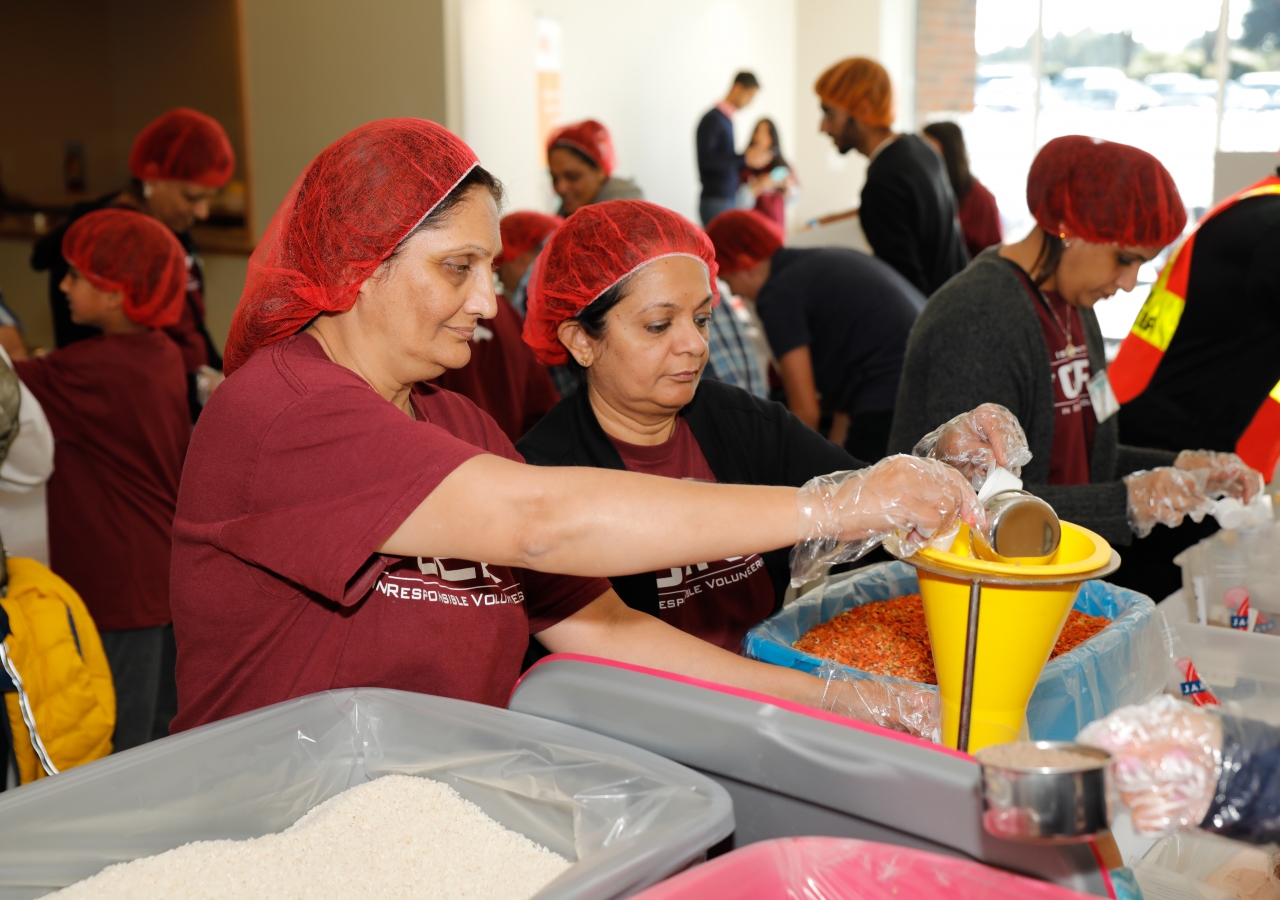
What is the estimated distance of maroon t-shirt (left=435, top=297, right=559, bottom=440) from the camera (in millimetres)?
2730

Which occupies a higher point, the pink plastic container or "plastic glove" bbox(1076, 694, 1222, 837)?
"plastic glove" bbox(1076, 694, 1222, 837)

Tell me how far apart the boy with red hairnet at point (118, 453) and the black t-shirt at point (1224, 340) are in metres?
2.25

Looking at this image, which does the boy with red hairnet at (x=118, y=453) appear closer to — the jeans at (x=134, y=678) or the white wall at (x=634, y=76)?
the jeans at (x=134, y=678)

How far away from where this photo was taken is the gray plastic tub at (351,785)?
84cm

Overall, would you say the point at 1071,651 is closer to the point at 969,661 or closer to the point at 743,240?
the point at 969,661

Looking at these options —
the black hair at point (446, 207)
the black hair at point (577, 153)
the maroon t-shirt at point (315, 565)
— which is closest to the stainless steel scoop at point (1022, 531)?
the maroon t-shirt at point (315, 565)

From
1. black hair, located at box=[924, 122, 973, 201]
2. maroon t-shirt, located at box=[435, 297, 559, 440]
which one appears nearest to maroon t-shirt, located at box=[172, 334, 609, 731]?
maroon t-shirt, located at box=[435, 297, 559, 440]

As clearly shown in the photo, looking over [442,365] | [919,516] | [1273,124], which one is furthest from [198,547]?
Answer: [1273,124]

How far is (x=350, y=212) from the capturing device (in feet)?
3.56

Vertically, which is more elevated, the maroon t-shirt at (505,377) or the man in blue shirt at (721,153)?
the man in blue shirt at (721,153)

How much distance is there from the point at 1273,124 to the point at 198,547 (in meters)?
7.36

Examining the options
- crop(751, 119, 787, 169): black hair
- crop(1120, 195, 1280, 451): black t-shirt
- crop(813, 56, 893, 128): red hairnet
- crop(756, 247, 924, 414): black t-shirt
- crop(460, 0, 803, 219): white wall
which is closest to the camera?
crop(1120, 195, 1280, 451): black t-shirt

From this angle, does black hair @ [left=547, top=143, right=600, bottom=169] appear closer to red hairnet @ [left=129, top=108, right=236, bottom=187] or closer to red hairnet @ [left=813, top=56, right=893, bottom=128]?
red hairnet @ [left=813, top=56, right=893, bottom=128]

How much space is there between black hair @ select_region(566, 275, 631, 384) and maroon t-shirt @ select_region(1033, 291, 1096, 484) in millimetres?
765
